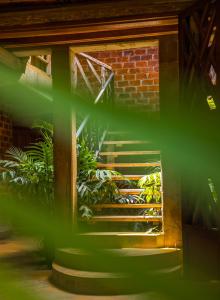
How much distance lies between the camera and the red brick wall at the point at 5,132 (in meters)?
7.67

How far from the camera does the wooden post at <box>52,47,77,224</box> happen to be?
4.90 meters

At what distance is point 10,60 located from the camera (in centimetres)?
515

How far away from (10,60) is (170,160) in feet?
7.59

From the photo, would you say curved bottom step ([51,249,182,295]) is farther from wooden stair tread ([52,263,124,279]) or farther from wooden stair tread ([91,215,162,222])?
wooden stair tread ([91,215,162,222])

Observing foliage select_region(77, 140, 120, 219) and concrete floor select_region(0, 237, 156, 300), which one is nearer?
concrete floor select_region(0, 237, 156, 300)

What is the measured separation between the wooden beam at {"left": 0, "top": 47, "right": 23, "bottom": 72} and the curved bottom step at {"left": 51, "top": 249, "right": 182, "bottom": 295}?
2321 millimetres

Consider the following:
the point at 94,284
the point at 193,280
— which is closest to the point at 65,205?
the point at 94,284

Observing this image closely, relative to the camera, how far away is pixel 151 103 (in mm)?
8352

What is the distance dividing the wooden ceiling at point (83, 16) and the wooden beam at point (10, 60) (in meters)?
0.46

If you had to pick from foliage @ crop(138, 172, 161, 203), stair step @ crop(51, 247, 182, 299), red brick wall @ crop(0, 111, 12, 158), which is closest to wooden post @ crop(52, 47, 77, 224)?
stair step @ crop(51, 247, 182, 299)

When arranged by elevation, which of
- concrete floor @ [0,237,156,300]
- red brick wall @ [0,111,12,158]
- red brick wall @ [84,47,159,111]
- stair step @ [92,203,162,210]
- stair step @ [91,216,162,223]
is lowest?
concrete floor @ [0,237,156,300]

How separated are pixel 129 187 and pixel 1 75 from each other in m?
2.34

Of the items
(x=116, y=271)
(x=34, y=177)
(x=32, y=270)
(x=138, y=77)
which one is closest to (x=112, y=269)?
(x=116, y=271)

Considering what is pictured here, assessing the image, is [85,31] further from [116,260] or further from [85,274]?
[85,274]
